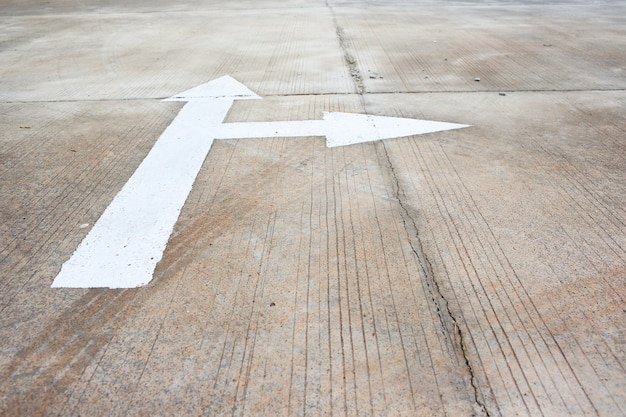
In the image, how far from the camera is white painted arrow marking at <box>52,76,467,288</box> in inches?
121

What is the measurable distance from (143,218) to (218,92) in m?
2.86

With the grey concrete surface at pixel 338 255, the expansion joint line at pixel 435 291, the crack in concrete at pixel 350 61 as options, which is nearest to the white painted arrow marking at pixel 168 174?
the grey concrete surface at pixel 338 255

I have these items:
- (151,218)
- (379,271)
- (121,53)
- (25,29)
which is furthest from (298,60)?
(25,29)

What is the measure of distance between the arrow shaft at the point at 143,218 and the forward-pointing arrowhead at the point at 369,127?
1.12 metres

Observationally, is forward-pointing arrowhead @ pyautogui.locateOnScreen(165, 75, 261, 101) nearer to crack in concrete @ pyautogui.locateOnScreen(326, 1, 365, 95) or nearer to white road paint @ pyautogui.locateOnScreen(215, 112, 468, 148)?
white road paint @ pyautogui.locateOnScreen(215, 112, 468, 148)

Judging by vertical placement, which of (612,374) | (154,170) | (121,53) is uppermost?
(121,53)

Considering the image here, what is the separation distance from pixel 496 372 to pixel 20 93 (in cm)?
607

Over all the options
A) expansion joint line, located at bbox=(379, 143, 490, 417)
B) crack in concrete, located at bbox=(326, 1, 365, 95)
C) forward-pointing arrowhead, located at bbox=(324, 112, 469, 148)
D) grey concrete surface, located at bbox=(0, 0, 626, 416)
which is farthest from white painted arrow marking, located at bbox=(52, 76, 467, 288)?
expansion joint line, located at bbox=(379, 143, 490, 417)

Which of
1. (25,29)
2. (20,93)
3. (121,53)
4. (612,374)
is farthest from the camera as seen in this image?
(25,29)

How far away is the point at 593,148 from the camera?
176 inches

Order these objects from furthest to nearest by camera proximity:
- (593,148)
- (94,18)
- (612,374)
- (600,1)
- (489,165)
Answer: (600,1)
(94,18)
(593,148)
(489,165)
(612,374)

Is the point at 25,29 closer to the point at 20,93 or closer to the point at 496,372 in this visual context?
the point at 20,93

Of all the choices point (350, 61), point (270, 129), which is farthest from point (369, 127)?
point (350, 61)

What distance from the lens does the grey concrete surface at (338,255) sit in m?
2.25
